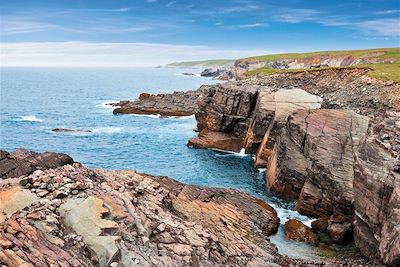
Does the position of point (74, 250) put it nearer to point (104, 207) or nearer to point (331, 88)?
point (104, 207)

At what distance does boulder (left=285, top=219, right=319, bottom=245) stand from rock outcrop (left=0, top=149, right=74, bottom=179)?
824 inches

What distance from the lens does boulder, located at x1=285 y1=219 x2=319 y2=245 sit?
1385 inches

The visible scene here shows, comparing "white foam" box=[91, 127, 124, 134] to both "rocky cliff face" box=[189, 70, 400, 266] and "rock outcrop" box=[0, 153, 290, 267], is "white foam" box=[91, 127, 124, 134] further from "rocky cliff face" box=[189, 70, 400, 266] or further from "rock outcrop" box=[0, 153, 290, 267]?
"rock outcrop" box=[0, 153, 290, 267]

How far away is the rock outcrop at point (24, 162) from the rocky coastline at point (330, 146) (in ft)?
74.1

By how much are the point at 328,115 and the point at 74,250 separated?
3207 centimetres

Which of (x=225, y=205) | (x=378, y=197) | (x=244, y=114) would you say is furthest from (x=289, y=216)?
(x=244, y=114)

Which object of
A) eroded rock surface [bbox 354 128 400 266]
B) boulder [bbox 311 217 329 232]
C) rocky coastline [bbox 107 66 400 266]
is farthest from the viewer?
boulder [bbox 311 217 329 232]

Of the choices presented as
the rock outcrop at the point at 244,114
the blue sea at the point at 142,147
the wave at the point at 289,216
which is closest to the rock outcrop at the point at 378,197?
the blue sea at the point at 142,147

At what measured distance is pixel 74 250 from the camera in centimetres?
2081

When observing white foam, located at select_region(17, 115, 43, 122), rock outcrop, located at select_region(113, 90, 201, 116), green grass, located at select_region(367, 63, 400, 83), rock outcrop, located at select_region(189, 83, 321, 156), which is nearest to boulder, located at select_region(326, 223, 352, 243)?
rock outcrop, located at select_region(189, 83, 321, 156)

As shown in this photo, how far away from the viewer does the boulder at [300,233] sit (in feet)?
115

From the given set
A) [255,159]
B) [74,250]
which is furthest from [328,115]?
[74,250]

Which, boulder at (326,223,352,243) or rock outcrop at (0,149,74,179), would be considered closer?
boulder at (326,223,352,243)

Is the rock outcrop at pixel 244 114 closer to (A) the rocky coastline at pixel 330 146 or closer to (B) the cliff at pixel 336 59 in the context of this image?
(A) the rocky coastline at pixel 330 146
